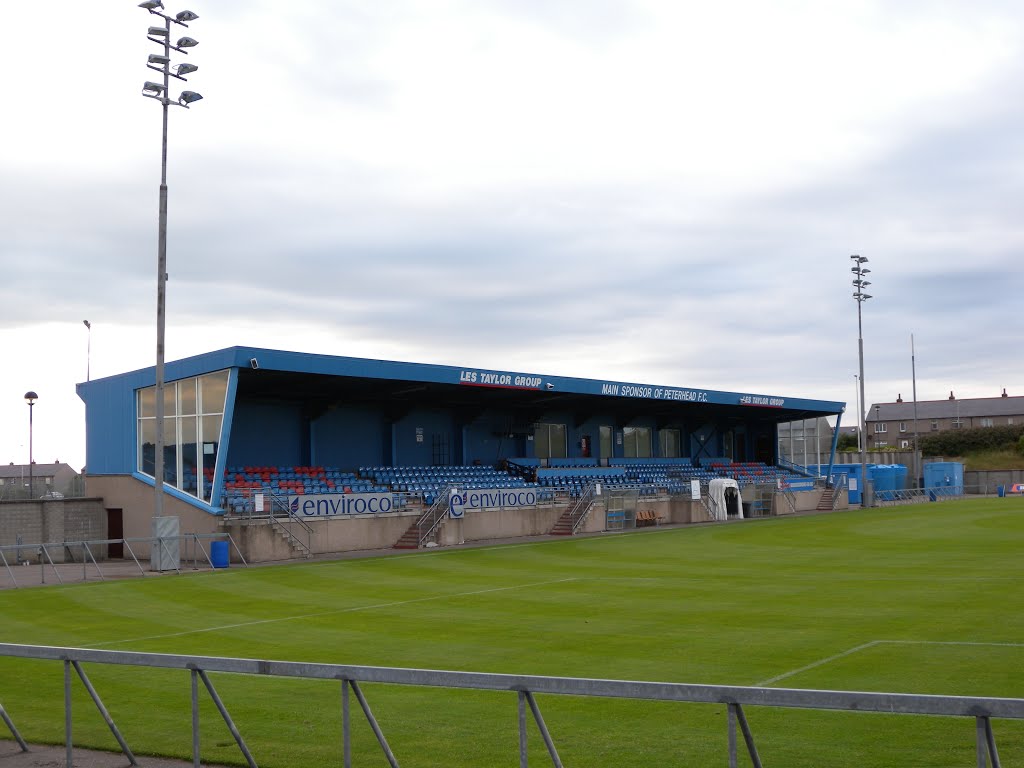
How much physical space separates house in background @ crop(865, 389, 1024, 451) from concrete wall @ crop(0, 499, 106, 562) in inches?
4291

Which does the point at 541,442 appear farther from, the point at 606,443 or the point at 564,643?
the point at 564,643

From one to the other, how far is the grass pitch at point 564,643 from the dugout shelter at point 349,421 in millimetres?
7420

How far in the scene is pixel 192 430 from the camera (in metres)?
35.0

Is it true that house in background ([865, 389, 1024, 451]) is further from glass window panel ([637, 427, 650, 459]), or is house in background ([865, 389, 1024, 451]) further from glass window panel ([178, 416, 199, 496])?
glass window panel ([178, 416, 199, 496])

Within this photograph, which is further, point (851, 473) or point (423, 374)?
point (851, 473)

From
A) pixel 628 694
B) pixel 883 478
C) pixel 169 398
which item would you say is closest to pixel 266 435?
pixel 169 398

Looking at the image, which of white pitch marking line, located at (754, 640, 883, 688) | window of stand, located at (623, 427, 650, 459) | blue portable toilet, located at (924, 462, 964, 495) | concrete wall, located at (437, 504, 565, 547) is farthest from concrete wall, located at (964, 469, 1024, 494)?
white pitch marking line, located at (754, 640, 883, 688)

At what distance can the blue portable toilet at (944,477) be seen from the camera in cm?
7831

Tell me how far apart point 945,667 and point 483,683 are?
8347mm

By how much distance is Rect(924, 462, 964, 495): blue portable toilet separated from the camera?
257ft

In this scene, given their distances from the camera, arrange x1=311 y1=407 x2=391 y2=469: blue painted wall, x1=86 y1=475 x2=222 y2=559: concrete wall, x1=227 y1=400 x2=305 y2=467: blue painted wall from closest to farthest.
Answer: x1=86 y1=475 x2=222 y2=559: concrete wall
x1=227 y1=400 x2=305 y2=467: blue painted wall
x1=311 y1=407 x2=391 y2=469: blue painted wall

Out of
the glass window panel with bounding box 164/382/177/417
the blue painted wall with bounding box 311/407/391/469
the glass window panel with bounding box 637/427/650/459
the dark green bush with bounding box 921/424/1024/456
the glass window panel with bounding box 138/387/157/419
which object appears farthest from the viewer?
the dark green bush with bounding box 921/424/1024/456

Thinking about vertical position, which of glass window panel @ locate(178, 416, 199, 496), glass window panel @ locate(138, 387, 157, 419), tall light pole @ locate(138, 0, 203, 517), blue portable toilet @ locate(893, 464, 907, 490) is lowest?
blue portable toilet @ locate(893, 464, 907, 490)

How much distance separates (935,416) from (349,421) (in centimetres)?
11051
